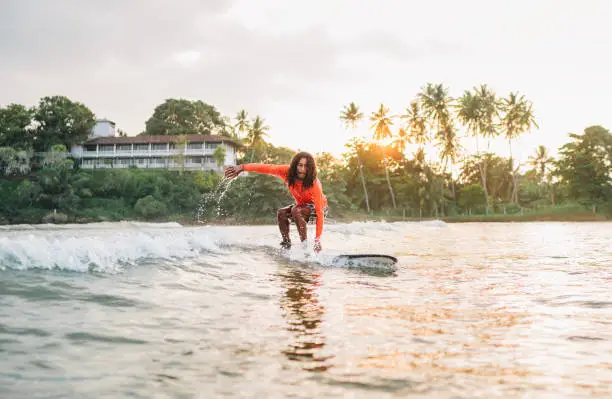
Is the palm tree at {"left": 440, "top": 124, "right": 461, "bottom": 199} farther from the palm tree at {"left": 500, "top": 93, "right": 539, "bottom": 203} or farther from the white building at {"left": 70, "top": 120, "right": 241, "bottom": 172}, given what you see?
the white building at {"left": 70, "top": 120, "right": 241, "bottom": 172}

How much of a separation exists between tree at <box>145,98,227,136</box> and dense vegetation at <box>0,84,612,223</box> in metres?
0.28

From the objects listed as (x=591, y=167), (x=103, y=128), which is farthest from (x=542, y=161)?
(x=103, y=128)

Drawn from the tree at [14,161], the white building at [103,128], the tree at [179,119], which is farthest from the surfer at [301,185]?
the white building at [103,128]

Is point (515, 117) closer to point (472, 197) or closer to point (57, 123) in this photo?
point (472, 197)

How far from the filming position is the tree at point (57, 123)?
7512 cm

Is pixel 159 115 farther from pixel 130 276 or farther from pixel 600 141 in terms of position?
pixel 130 276

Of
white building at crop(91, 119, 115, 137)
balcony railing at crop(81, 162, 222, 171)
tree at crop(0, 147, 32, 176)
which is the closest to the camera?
tree at crop(0, 147, 32, 176)

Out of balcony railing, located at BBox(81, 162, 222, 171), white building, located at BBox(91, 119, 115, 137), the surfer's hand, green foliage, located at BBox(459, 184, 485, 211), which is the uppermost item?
white building, located at BBox(91, 119, 115, 137)

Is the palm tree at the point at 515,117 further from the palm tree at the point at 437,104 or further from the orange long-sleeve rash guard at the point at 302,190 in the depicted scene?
the orange long-sleeve rash guard at the point at 302,190

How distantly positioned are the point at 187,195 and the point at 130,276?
57.8 m

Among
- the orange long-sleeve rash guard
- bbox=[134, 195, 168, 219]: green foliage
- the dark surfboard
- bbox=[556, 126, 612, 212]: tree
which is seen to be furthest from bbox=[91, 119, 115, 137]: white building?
the dark surfboard

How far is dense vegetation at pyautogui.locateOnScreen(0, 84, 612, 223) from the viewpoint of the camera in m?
56.8

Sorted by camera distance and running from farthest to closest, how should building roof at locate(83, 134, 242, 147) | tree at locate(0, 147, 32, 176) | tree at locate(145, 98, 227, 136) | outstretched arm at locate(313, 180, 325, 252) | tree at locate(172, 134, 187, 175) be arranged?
tree at locate(145, 98, 227, 136), building roof at locate(83, 134, 242, 147), tree at locate(172, 134, 187, 175), tree at locate(0, 147, 32, 176), outstretched arm at locate(313, 180, 325, 252)

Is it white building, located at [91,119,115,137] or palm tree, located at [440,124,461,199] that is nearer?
palm tree, located at [440,124,461,199]
